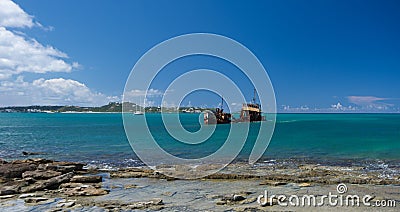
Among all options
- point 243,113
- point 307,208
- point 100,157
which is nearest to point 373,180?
point 307,208

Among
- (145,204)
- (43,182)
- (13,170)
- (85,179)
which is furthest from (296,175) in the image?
(13,170)

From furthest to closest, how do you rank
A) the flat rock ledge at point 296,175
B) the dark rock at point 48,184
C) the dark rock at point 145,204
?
the flat rock ledge at point 296,175 → the dark rock at point 48,184 → the dark rock at point 145,204

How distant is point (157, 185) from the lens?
695 inches

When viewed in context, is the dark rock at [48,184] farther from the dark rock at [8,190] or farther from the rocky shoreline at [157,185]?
the dark rock at [8,190]

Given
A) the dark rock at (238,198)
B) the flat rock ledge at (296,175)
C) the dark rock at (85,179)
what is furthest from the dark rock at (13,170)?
the dark rock at (238,198)

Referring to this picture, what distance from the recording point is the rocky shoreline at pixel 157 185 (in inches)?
531

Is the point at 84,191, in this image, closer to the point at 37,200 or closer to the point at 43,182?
the point at 37,200

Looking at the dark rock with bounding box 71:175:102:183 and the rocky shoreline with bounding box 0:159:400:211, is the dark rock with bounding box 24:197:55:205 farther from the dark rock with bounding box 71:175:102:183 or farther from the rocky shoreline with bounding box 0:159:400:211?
the dark rock with bounding box 71:175:102:183

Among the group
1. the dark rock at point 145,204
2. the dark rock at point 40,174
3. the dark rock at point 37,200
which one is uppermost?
the dark rock at point 40,174

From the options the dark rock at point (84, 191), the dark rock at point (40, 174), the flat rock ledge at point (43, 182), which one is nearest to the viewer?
the dark rock at point (84, 191)

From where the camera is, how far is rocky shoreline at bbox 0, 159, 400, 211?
13.5m

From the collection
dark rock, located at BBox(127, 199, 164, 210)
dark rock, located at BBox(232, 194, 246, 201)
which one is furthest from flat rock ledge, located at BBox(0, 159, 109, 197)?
dark rock, located at BBox(232, 194, 246, 201)

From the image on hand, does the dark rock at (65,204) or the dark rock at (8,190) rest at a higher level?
the dark rock at (8,190)

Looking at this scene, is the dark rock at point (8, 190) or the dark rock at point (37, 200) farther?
the dark rock at point (8, 190)
